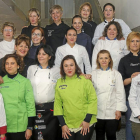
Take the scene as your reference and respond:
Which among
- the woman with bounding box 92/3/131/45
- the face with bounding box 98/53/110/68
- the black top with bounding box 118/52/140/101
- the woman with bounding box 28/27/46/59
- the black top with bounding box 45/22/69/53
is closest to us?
the face with bounding box 98/53/110/68

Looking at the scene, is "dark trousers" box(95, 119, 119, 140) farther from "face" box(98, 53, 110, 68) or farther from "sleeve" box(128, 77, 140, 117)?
"face" box(98, 53, 110, 68)

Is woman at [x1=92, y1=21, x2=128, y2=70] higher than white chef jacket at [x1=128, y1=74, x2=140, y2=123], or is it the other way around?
woman at [x1=92, y1=21, x2=128, y2=70]

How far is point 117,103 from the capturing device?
3.01 m

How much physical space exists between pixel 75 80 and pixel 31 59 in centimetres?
90

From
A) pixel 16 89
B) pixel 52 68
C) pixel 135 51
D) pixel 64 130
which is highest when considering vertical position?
pixel 135 51

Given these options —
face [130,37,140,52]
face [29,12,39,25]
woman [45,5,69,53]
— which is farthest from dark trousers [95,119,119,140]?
face [29,12,39,25]

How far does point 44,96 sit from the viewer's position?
3010mm

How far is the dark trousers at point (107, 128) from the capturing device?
2.96m

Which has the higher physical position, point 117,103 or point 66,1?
point 66,1

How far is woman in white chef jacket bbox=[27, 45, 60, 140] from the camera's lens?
9.75 feet

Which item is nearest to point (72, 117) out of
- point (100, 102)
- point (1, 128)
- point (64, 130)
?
point (64, 130)

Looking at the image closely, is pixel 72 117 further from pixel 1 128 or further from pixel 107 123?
pixel 1 128

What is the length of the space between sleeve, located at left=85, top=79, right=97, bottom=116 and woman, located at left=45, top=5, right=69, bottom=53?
1485 millimetres

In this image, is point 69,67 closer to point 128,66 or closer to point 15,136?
point 128,66
